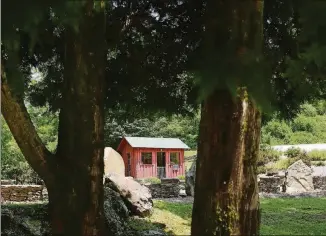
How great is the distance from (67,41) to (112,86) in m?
1.85

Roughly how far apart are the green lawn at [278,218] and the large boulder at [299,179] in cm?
545

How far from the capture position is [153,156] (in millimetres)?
28578

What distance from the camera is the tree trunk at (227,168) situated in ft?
14.1

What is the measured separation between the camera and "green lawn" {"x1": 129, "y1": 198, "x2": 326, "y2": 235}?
27.4 ft

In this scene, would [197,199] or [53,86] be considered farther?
[53,86]

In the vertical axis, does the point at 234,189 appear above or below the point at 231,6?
below

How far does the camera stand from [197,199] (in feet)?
14.8

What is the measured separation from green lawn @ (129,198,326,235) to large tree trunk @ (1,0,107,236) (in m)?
3.25

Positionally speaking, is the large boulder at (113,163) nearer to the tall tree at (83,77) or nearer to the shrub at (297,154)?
the tall tree at (83,77)

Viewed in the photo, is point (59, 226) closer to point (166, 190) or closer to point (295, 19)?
point (295, 19)

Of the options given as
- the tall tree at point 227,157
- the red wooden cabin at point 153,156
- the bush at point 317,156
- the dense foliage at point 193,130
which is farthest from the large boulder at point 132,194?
the red wooden cabin at point 153,156

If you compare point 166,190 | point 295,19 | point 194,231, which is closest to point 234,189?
point 194,231

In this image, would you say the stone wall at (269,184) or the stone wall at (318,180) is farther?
the stone wall at (318,180)

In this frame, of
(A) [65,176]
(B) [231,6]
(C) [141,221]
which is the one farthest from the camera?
(C) [141,221]
